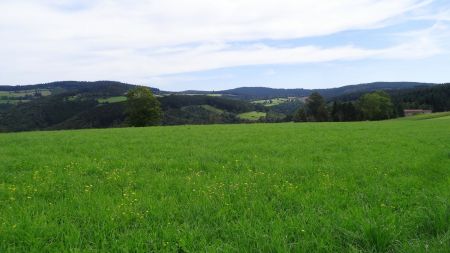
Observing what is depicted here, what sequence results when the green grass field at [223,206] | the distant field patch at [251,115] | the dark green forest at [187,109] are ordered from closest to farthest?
the green grass field at [223,206] → the dark green forest at [187,109] → the distant field patch at [251,115]

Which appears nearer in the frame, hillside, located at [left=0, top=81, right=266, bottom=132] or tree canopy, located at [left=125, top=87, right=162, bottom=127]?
tree canopy, located at [left=125, top=87, right=162, bottom=127]

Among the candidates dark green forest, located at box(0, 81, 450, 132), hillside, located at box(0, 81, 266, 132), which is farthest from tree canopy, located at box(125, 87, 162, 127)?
hillside, located at box(0, 81, 266, 132)

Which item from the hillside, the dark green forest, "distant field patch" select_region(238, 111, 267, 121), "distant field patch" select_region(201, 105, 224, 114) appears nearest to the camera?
the dark green forest

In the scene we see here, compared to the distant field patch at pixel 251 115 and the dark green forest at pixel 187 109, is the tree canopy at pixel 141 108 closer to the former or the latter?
the dark green forest at pixel 187 109

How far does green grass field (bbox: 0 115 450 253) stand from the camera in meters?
5.26

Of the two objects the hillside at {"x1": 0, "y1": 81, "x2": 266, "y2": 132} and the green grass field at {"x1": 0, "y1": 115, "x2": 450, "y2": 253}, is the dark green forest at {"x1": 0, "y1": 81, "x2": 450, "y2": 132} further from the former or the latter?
the green grass field at {"x1": 0, "y1": 115, "x2": 450, "y2": 253}

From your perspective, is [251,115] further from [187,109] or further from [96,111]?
[96,111]

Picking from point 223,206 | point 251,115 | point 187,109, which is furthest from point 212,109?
point 223,206

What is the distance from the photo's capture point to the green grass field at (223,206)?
5262 millimetres

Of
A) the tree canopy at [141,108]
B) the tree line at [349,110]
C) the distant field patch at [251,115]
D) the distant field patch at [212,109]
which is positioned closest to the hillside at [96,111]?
the distant field patch at [212,109]

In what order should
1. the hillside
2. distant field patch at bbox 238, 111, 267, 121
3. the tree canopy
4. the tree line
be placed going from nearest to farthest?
1. the tree canopy
2. the tree line
3. the hillside
4. distant field patch at bbox 238, 111, 267, 121

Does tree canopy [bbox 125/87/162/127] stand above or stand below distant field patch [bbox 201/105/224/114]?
above

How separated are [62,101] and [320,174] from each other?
181m

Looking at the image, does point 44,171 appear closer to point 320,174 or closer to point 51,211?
point 51,211
